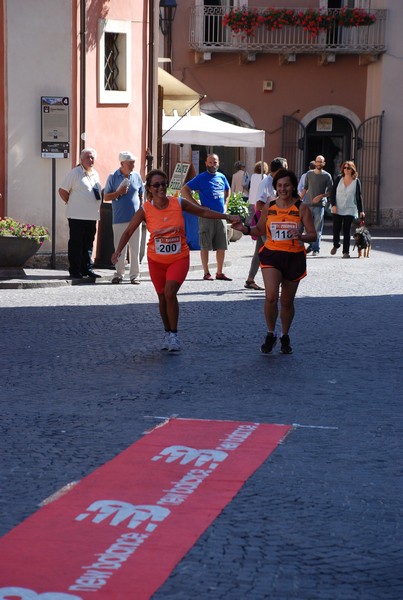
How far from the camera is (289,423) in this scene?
7.91m

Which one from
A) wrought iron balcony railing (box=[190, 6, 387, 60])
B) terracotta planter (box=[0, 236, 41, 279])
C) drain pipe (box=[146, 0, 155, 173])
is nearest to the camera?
terracotta planter (box=[0, 236, 41, 279])

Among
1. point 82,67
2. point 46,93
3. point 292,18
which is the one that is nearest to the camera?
point 46,93

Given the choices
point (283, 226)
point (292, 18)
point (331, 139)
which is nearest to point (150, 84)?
point (283, 226)

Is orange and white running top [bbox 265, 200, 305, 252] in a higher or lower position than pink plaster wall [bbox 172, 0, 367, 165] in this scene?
lower

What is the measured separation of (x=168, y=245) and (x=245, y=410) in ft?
9.92

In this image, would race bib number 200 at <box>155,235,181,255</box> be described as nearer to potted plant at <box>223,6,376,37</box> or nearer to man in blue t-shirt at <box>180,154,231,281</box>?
man in blue t-shirt at <box>180,154,231,281</box>

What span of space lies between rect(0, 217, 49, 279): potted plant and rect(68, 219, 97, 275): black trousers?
0.40 metres

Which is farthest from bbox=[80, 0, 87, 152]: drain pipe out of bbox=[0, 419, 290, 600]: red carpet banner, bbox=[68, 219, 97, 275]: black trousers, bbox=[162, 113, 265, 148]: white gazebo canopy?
bbox=[0, 419, 290, 600]: red carpet banner

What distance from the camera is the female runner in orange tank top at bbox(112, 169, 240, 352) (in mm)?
10984

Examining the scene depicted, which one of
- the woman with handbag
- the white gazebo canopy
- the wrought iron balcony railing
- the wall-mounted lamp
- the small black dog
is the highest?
the wall-mounted lamp

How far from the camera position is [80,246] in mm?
17703

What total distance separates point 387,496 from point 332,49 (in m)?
32.2

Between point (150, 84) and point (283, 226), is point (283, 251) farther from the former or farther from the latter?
point (150, 84)

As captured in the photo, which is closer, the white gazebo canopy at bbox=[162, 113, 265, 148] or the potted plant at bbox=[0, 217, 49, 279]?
the potted plant at bbox=[0, 217, 49, 279]
